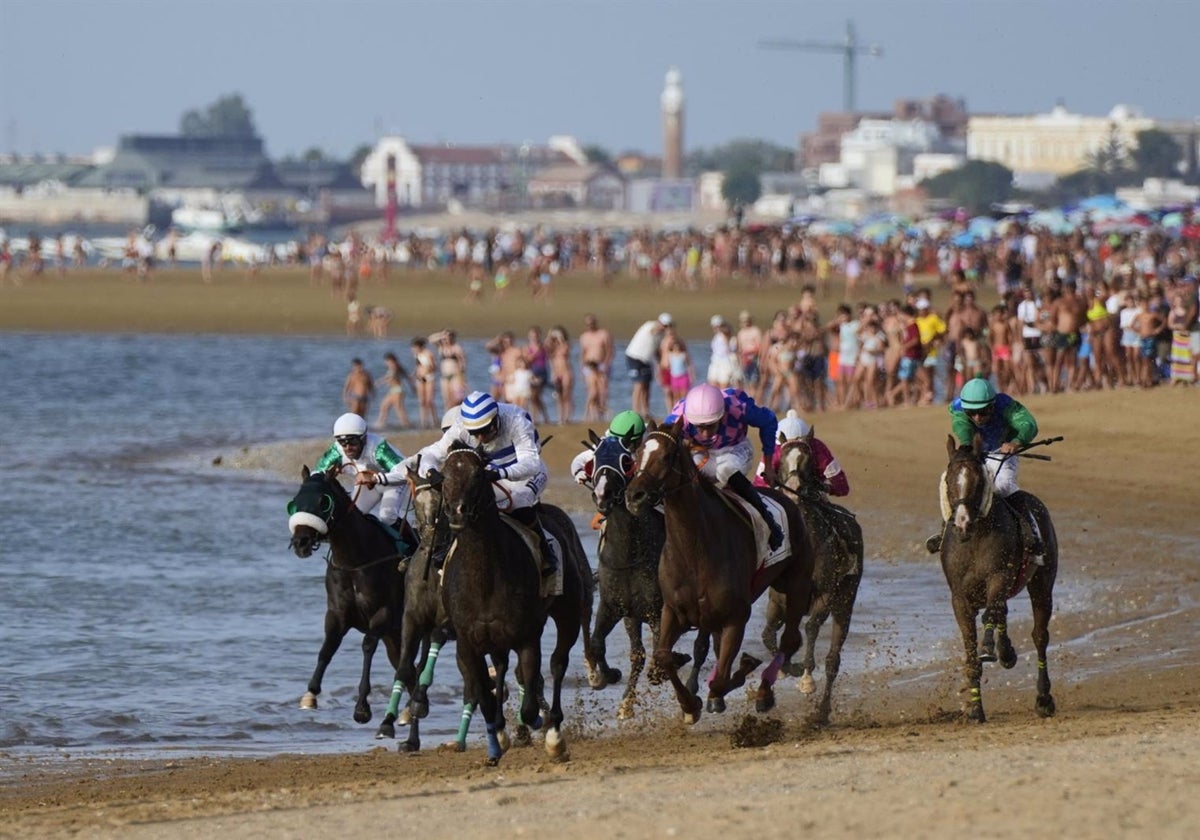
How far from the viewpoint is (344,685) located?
15.3 meters

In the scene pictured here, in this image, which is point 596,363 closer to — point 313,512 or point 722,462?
point 722,462

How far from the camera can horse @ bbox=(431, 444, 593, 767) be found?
10.6m

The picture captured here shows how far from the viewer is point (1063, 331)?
29.8m

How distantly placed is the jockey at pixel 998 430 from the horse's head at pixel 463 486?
10.6ft

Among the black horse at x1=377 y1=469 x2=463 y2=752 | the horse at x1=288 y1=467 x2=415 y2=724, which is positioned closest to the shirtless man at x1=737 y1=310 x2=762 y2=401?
the horse at x1=288 y1=467 x2=415 y2=724

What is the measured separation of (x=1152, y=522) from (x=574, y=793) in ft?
39.6

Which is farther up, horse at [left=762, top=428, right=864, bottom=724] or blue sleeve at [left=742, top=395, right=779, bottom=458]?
blue sleeve at [left=742, top=395, right=779, bottom=458]

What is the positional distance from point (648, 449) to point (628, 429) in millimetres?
1016

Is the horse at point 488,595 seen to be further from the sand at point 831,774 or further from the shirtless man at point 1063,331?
the shirtless man at point 1063,331

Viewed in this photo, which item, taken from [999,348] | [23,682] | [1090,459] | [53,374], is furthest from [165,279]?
[23,682]

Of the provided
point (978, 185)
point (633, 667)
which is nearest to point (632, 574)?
point (633, 667)

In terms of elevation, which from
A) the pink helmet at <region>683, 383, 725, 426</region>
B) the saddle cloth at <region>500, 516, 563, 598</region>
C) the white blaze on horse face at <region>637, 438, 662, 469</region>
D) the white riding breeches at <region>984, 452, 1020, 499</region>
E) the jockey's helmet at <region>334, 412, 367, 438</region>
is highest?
the pink helmet at <region>683, 383, 725, 426</region>

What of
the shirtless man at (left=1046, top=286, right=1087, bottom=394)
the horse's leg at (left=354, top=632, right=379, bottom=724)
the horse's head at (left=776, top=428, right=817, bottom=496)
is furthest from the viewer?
the shirtless man at (left=1046, top=286, right=1087, bottom=394)

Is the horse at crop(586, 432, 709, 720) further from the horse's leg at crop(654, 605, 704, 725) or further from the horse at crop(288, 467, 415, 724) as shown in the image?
the horse at crop(288, 467, 415, 724)
